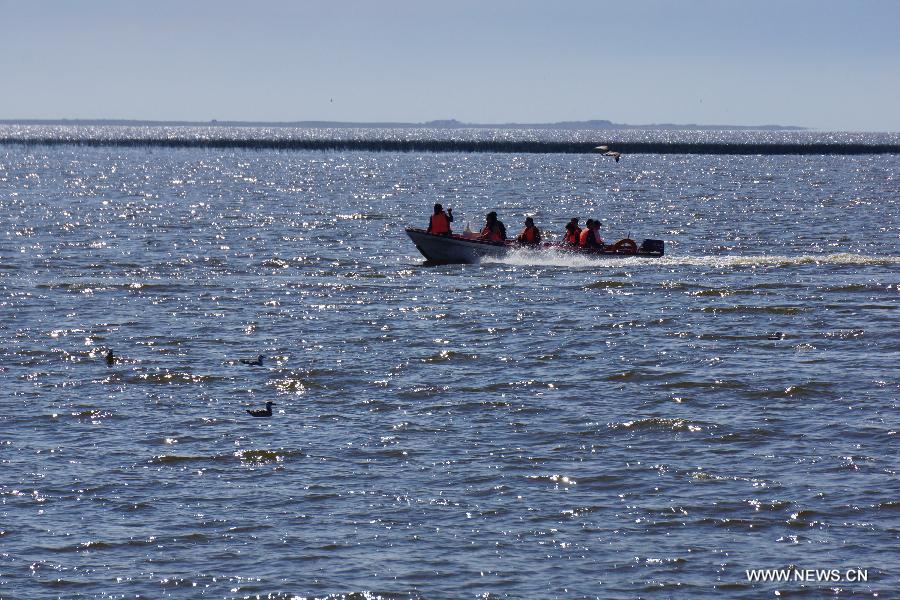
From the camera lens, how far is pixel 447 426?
18.5m

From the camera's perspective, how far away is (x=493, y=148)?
186 meters

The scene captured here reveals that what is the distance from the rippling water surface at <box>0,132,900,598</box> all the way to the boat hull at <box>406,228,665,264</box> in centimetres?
42

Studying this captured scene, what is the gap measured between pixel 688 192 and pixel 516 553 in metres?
79.2

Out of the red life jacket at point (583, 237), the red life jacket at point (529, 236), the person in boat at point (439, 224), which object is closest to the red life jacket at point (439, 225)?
the person in boat at point (439, 224)

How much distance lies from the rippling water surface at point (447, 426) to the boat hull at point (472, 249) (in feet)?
1.37

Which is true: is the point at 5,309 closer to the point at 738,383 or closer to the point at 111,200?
the point at 738,383

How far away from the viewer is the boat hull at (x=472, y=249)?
38.8 m

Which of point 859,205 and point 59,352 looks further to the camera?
point 859,205

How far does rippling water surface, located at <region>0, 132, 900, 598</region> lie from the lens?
1313 cm

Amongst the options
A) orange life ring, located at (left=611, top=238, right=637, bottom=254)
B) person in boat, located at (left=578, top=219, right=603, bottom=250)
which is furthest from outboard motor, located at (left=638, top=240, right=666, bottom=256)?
person in boat, located at (left=578, top=219, right=603, bottom=250)

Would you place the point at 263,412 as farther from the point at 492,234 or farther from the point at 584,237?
the point at 584,237

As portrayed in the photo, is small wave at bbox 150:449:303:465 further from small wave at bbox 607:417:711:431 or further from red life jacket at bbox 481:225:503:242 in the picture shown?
red life jacket at bbox 481:225:503:242

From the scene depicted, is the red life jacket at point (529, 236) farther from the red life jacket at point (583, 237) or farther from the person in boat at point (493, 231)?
the red life jacket at point (583, 237)

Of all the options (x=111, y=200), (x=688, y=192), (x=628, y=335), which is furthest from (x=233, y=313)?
(x=688, y=192)
